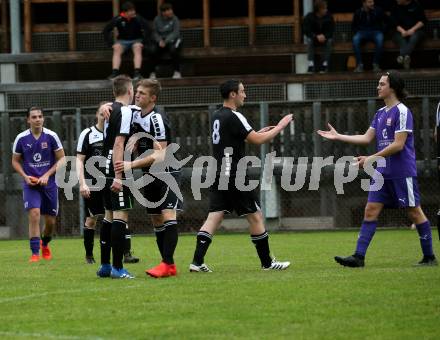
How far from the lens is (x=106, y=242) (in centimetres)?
1158

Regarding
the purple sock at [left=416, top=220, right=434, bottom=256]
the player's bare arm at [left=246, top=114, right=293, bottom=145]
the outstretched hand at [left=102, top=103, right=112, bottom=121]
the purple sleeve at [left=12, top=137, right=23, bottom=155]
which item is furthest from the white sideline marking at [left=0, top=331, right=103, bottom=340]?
the purple sleeve at [left=12, top=137, right=23, bottom=155]

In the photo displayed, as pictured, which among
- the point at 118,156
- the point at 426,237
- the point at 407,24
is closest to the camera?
the point at 118,156

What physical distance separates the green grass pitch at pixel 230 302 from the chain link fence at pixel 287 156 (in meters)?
8.29

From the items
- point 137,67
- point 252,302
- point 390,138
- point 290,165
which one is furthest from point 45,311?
point 137,67

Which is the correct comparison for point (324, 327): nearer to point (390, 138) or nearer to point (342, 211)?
point (390, 138)

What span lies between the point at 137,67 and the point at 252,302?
16642 mm

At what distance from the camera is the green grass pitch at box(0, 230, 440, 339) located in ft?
24.9

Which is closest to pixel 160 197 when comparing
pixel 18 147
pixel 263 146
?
pixel 18 147

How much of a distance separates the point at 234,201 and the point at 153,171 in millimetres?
1082

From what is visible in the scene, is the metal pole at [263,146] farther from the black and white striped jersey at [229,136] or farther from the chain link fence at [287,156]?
the black and white striped jersey at [229,136]

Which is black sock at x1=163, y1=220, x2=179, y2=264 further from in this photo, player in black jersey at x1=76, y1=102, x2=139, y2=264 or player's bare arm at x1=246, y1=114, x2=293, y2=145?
player in black jersey at x1=76, y1=102, x2=139, y2=264

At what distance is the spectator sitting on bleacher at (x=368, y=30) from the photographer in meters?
24.8

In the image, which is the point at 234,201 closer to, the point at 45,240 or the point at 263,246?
the point at 263,246

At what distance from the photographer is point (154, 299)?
9320 millimetres
